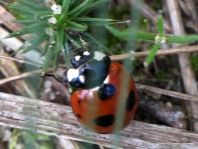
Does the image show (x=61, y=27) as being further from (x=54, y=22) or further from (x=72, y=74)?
(x=72, y=74)

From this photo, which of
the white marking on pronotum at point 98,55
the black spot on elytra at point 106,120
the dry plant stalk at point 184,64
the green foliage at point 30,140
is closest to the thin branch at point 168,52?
the dry plant stalk at point 184,64

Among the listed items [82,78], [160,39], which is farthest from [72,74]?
[160,39]

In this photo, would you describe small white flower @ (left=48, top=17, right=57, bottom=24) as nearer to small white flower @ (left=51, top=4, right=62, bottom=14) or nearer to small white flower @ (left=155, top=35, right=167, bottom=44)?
small white flower @ (left=51, top=4, right=62, bottom=14)

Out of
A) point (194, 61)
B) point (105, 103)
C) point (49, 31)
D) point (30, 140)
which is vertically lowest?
point (30, 140)

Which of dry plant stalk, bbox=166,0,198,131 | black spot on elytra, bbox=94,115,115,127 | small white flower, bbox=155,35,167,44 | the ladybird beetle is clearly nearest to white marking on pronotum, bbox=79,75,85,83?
the ladybird beetle

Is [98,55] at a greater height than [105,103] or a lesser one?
greater

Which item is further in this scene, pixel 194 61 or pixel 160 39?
pixel 194 61

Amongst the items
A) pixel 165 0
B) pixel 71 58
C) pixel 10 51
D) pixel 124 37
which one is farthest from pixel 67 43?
pixel 165 0
